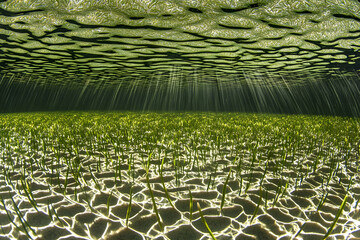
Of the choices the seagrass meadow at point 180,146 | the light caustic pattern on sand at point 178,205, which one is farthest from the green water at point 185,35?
the light caustic pattern on sand at point 178,205

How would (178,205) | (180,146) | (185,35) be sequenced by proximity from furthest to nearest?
(185,35)
(180,146)
(178,205)

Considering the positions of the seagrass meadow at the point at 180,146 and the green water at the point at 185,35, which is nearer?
the seagrass meadow at the point at 180,146

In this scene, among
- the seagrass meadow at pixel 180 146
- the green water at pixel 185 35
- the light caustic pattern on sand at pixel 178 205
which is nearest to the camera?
the light caustic pattern on sand at pixel 178 205

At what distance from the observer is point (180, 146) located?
13.1ft

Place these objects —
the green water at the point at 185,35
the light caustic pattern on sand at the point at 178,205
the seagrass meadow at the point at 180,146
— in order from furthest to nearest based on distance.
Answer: the green water at the point at 185,35 → the seagrass meadow at the point at 180,146 → the light caustic pattern on sand at the point at 178,205

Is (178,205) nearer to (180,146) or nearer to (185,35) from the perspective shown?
(180,146)

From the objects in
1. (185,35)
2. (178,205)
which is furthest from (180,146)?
(185,35)

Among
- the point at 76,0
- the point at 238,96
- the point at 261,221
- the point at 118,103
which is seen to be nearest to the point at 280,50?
the point at 76,0

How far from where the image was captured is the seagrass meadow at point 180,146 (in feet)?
5.19

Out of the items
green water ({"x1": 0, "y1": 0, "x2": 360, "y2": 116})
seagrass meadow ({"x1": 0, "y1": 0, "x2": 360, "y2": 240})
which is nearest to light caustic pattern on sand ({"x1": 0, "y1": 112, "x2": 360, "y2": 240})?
seagrass meadow ({"x1": 0, "y1": 0, "x2": 360, "y2": 240})

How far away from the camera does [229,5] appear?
4410 mm

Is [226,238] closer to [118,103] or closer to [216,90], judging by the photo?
[216,90]

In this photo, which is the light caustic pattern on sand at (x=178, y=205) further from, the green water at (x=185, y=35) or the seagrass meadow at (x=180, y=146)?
the green water at (x=185, y=35)

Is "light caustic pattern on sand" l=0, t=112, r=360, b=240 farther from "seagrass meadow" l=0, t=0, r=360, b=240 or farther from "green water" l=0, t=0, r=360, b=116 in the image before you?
"green water" l=0, t=0, r=360, b=116
